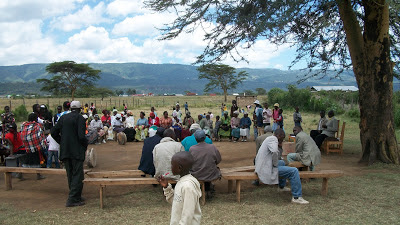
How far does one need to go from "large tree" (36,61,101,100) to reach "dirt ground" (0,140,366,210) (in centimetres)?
3315

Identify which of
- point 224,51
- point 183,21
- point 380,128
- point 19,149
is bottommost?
point 19,149

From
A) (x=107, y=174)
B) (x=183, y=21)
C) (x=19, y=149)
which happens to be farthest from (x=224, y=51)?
(x=19, y=149)

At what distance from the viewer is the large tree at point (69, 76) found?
4225cm

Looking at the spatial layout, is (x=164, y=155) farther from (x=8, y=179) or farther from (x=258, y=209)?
(x=8, y=179)

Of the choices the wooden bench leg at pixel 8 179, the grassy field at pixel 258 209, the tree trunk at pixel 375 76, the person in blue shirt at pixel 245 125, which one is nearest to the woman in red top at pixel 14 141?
the wooden bench leg at pixel 8 179

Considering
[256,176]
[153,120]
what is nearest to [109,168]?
[256,176]

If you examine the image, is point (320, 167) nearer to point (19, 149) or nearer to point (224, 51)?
point (224, 51)

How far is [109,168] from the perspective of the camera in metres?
8.59

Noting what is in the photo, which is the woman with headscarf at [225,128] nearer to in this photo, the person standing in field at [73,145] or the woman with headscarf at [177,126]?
the woman with headscarf at [177,126]

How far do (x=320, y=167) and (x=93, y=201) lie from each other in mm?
5501

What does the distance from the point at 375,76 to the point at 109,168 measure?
7096 millimetres

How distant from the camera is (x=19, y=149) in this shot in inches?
302

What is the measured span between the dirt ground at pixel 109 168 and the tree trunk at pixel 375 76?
0.75 metres

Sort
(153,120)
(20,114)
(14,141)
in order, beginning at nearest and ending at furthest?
(14,141), (153,120), (20,114)
